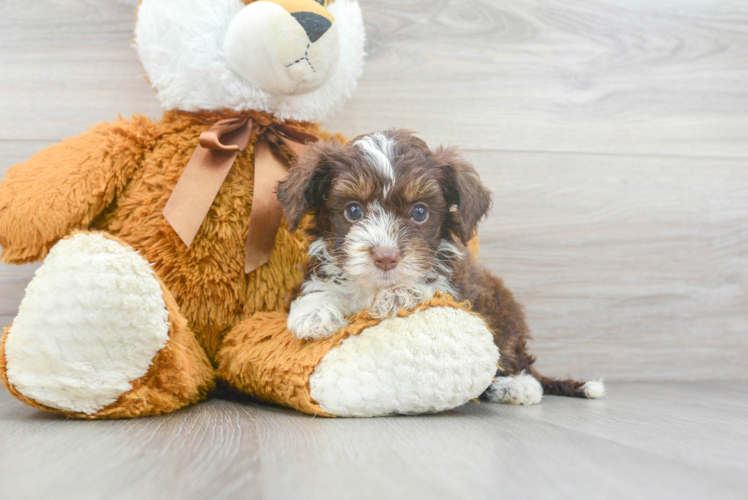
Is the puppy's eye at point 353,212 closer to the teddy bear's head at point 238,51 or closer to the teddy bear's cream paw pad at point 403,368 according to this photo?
the teddy bear's cream paw pad at point 403,368

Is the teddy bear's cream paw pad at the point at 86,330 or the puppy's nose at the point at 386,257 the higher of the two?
the puppy's nose at the point at 386,257

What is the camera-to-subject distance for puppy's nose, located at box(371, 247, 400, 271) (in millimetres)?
1338

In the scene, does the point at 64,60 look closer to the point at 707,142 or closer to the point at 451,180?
the point at 451,180

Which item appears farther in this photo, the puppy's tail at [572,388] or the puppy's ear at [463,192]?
the puppy's tail at [572,388]

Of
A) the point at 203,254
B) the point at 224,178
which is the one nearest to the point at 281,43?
the point at 224,178

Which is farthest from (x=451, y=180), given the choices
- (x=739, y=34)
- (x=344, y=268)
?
(x=739, y=34)

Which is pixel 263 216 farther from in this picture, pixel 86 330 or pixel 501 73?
pixel 501 73

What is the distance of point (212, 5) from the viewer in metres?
1.61

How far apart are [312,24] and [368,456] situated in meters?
1.11

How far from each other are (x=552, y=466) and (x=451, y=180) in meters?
0.75

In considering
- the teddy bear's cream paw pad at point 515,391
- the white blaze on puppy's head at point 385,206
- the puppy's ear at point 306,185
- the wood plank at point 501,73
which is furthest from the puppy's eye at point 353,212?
the wood plank at point 501,73

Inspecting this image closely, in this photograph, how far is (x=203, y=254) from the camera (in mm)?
1616

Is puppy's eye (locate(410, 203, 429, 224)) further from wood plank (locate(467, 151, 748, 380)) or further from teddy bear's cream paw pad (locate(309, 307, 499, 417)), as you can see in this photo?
wood plank (locate(467, 151, 748, 380))

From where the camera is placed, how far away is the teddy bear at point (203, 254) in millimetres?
1287
